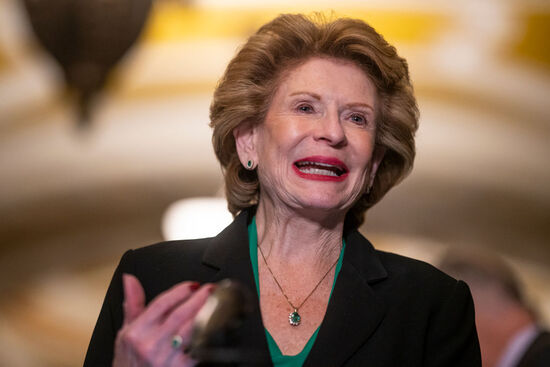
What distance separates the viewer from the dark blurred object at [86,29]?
3.53 m

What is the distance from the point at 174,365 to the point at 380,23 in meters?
3.15

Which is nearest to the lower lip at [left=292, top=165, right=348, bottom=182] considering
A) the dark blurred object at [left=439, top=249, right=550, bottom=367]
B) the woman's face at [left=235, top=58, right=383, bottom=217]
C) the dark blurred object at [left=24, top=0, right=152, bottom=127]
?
the woman's face at [left=235, top=58, right=383, bottom=217]

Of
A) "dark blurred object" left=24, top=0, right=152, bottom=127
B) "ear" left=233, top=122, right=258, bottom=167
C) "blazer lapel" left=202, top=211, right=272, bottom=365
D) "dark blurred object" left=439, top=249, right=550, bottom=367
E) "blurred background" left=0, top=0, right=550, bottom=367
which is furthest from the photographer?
"blurred background" left=0, top=0, right=550, bottom=367

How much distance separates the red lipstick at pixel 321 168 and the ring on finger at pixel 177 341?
0.57m

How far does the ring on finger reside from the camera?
4.38 feet

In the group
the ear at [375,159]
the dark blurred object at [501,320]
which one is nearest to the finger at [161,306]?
the ear at [375,159]

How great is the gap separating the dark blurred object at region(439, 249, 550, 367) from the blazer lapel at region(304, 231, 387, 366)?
3.23 feet

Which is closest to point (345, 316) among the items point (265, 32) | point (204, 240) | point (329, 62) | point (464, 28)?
point (204, 240)

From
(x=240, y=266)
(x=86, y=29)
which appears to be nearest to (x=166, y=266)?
(x=240, y=266)

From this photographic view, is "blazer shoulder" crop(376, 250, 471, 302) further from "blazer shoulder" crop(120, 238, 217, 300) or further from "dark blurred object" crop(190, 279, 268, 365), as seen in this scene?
"dark blurred object" crop(190, 279, 268, 365)

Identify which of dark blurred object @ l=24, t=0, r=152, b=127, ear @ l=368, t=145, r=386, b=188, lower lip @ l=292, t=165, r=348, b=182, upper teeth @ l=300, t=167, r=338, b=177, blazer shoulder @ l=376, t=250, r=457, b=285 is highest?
dark blurred object @ l=24, t=0, r=152, b=127

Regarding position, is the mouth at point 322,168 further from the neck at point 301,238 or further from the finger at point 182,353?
the finger at point 182,353

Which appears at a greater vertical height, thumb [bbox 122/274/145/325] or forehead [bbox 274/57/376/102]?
forehead [bbox 274/57/376/102]

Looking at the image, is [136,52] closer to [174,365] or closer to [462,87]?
[462,87]
